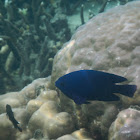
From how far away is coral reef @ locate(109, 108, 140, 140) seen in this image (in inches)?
82.2

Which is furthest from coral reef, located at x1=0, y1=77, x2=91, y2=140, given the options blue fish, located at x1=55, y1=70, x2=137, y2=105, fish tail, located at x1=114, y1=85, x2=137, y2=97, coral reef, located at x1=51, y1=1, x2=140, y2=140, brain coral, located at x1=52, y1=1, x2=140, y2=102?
fish tail, located at x1=114, y1=85, x2=137, y2=97

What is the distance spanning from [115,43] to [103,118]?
1256 mm

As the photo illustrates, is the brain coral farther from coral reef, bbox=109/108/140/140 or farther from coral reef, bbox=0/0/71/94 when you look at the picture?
coral reef, bbox=0/0/71/94

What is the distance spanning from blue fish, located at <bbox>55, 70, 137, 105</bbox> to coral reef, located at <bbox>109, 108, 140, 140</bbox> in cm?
65

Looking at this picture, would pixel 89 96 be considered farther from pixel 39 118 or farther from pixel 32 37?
pixel 32 37

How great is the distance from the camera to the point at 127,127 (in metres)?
2.16

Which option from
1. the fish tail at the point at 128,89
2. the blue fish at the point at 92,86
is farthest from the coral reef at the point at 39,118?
the fish tail at the point at 128,89

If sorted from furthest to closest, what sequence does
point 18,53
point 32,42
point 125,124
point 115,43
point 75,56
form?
point 32,42 → point 18,53 → point 75,56 → point 115,43 → point 125,124

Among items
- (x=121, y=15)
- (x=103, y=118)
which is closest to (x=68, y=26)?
(x=121, y=15)

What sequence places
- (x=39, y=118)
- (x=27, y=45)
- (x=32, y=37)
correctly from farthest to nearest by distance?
1. (x=32, y=37)
2. (x=27, y=45)
3. (x=39, y=118)

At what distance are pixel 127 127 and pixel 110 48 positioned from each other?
1.37m

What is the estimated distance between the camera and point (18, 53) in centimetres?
602

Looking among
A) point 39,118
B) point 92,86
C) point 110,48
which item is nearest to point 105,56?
point 110,48

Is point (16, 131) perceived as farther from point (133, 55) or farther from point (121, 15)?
point (121, 15)
